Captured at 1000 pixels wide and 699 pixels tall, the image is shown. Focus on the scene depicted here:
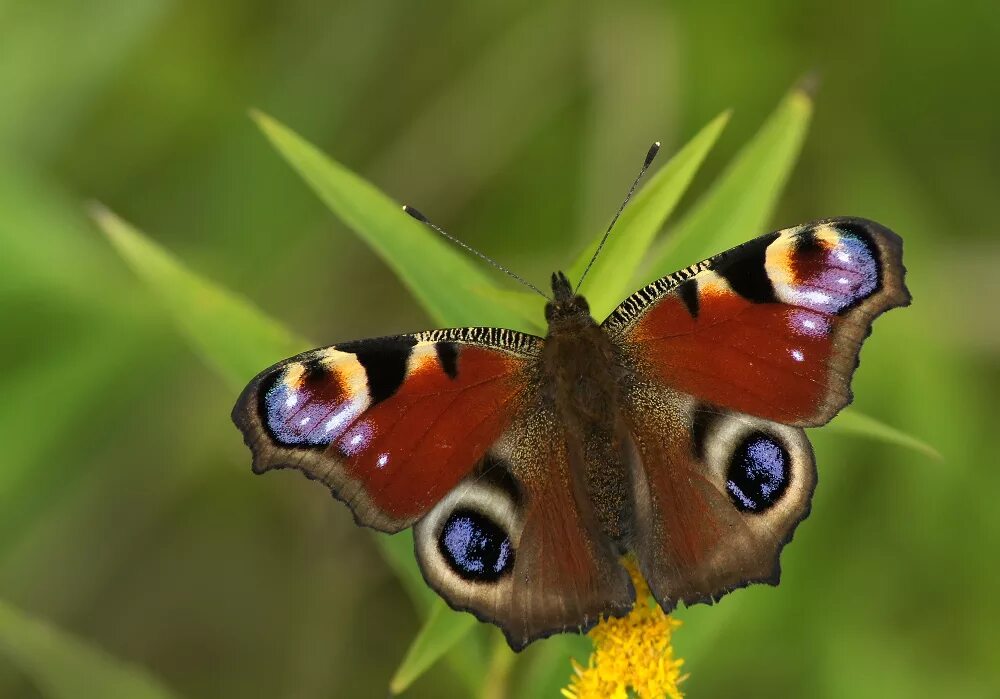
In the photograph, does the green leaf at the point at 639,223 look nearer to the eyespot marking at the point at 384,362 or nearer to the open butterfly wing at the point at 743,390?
the open butterfly wing at the point at 743,390

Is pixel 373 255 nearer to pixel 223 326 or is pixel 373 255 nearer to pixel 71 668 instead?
pixel 223 326

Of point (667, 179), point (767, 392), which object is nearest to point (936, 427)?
point (767, 392)

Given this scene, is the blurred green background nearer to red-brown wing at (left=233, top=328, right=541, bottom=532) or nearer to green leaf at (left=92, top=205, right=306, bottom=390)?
green leaf at (left=92, top=205, right=306, bottom=390)

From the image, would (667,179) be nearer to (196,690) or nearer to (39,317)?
(39,317)

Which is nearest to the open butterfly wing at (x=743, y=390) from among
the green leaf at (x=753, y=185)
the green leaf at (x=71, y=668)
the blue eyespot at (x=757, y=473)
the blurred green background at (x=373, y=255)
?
the blue eyespot at (x=757, y=473)

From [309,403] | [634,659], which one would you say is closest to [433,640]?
Result: [634,659]
